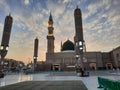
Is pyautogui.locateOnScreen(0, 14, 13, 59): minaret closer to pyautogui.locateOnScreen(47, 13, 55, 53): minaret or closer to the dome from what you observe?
pyautogui.locateOnScreen(47, 13, 55, 53): minaret

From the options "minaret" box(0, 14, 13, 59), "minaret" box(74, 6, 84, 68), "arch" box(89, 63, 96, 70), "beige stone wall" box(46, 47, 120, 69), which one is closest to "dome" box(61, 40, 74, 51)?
"beige stone wall" box(46, 47, 120, 69)

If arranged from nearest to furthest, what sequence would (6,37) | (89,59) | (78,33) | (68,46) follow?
(78,33) → (6,37) → (89,59) → (68,46)

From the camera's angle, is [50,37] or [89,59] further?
[89,59]

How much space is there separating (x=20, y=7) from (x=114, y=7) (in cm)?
1755

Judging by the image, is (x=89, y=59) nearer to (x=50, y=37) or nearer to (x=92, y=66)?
(x=92, y=66)

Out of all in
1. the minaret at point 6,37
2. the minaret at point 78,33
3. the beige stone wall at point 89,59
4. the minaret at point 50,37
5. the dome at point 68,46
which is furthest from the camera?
the dome at point 68,46

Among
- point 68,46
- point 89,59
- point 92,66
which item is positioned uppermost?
point 68,46

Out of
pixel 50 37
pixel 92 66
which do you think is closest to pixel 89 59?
pixel 92 66

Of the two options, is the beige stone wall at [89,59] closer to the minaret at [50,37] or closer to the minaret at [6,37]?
the minaret at [50,37]

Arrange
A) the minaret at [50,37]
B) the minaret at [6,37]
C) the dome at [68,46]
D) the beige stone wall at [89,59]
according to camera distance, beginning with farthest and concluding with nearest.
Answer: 1. the dome at [68,46]
2. the beige stone wall at [89,59]
3. the minaret at [50,37]
4. the minaret at [6,37]

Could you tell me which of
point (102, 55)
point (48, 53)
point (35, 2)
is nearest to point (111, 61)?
point (102, 55)

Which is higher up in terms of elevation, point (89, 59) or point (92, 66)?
point (89, 59)

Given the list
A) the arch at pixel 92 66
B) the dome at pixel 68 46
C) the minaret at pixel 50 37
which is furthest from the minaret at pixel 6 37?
the dome at pixel 68 46

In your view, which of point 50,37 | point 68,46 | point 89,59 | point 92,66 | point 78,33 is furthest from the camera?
point 68,46
